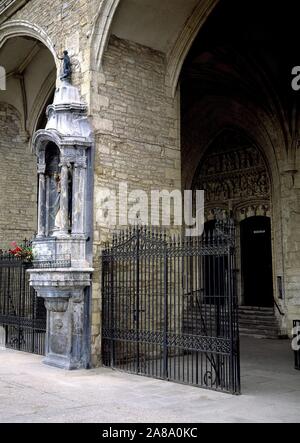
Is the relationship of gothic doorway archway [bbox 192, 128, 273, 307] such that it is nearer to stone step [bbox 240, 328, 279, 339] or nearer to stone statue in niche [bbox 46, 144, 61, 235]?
stone step [bbox 240, 328, 279, 339]

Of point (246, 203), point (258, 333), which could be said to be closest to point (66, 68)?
point (246, 203)

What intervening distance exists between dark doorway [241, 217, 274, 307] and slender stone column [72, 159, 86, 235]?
7014mm

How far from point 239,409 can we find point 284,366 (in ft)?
9.97

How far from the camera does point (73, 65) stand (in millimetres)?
8906

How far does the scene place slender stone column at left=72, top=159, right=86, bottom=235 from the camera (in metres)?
8.12

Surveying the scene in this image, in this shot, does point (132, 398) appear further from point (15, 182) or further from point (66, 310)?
point (15, 182)

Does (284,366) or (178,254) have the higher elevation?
(178,254)

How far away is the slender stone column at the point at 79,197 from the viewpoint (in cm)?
812

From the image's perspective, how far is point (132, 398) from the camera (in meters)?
5.70

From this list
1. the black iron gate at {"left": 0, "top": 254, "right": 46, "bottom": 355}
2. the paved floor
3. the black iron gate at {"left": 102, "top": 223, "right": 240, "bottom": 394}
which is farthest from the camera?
the black iron gate at {"left": 0, "top": 254, "right": 46, "bottom": 355}

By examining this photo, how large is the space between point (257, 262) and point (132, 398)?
8826 millimetres

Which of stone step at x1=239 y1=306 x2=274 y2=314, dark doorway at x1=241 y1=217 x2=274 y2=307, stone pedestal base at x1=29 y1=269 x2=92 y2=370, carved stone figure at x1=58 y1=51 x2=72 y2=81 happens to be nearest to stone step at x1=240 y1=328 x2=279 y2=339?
stone step at x1=239 y1=306 x2=274 y2=314
